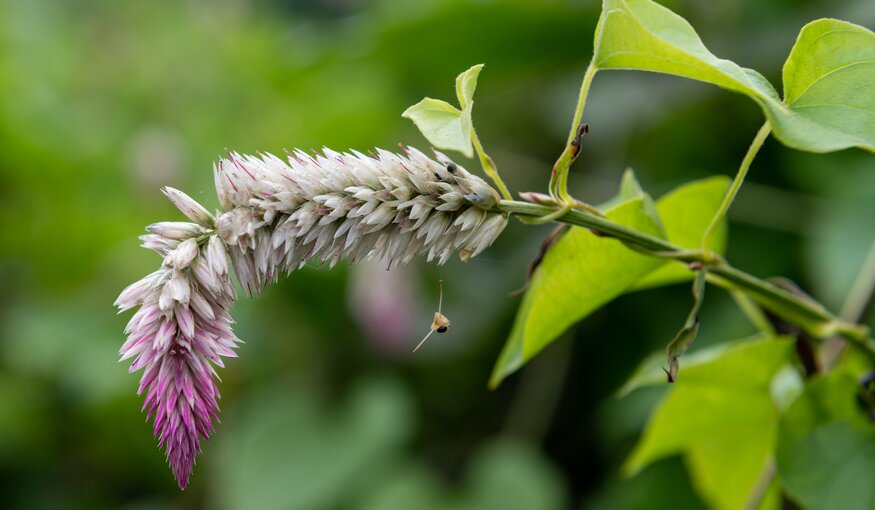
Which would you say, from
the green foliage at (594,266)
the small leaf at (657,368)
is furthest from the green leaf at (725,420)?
the green foliage at (594,266)

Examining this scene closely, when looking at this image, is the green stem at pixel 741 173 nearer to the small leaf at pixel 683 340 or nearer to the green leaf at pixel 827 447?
the small leaf at pixel 683 340

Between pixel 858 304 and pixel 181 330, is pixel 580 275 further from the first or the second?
pixel 858 304

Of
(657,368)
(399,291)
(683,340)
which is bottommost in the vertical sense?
(399,291)

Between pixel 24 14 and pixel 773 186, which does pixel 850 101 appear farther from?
pixel 24 14

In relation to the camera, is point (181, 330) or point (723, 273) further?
point (723, 273)

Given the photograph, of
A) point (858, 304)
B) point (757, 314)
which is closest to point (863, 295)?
point (858, 304)

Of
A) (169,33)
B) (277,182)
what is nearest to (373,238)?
(277,182)

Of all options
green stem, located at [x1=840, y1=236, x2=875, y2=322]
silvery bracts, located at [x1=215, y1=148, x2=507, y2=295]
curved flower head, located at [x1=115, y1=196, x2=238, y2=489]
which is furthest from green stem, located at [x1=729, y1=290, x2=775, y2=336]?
curved flower head, located at [x1=115, y1=196, x2=238, y2=489]
